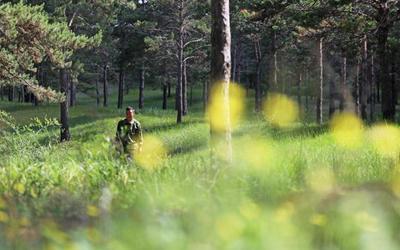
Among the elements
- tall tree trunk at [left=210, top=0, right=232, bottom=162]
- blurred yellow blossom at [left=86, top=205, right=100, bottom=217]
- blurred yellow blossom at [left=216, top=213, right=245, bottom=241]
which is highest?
tall tree trunk at [left=210, top=0, right=232, bottom=162]

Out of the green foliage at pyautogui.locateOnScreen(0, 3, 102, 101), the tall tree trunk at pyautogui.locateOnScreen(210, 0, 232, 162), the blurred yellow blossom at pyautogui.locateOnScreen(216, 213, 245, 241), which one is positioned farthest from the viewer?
the green foliage at pyautogui.locateOnScreen(0, 3, 102, 101)

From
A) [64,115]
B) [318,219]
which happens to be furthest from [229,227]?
[64,115]

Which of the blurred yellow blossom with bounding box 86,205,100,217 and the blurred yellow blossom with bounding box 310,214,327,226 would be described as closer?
the blurred yellow blossom with bounding box 310,214,327,226

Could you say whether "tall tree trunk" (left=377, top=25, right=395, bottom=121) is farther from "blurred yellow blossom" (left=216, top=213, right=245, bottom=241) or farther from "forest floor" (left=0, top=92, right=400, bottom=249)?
"blurred yellow blossom" (left=216, top=213, right=245, bottom=241)

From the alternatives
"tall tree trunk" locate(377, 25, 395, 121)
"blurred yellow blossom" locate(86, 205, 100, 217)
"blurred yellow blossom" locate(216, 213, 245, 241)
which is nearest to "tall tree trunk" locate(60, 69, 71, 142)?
"tall tree trunk" locate(377, 25, 395, 121)

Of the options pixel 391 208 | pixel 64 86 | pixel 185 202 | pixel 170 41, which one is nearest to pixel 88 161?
pixel 185 202

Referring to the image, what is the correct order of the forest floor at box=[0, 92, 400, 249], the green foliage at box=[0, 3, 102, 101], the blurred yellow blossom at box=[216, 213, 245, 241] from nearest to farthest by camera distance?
1. the blurred yellow blossom at box=[216, 213, 245, 241]
2. the forest floor at box=[0, 92, 400, 249]
3. the green foliage at box=[0, 3, 102, 101]

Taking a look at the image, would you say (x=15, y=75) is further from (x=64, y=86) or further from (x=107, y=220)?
(x=107, y=220)

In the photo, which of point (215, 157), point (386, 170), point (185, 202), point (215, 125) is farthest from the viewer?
point (215, 125)

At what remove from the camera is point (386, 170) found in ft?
22.7

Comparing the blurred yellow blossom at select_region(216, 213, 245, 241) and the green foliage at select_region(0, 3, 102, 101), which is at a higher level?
the green foliage at select_region(0, 3, 102, 101)

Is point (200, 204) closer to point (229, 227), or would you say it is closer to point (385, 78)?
point (229, 227)

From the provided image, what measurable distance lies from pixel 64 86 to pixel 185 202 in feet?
77.1

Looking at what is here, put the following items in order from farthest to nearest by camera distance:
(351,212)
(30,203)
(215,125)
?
(215,125) < (30,203) < (351,212)
